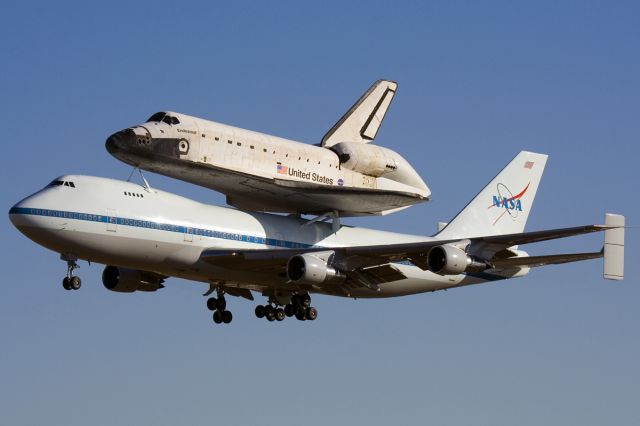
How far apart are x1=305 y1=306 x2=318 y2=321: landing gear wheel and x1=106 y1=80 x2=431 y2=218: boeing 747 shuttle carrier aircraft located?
4.77 metres

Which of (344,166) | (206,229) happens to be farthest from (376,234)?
(206,229)

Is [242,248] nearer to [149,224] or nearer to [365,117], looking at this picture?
[149,224]

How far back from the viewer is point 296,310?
66250 millimetres

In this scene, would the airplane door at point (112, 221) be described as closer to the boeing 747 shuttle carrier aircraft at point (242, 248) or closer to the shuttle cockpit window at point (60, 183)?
the boeing 747 shuttle carrier aircraft at point (242, 248)

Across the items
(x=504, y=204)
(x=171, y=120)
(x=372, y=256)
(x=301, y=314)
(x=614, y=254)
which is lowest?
(x=301, y=314)

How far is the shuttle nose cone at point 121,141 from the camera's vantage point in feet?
190

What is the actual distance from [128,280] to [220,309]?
4.96 m

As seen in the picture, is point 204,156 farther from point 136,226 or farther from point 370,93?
point 370,93

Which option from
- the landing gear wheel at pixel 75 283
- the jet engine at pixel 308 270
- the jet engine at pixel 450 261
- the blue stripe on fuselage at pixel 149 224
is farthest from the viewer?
the jet engine at pixel 308 270

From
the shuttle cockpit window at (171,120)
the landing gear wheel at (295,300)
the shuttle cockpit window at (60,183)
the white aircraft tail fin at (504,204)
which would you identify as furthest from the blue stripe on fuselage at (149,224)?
the white aircraft tail fin at (504,204)

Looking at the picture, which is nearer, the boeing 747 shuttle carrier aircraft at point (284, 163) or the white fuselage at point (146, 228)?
the white fuselage at point (146, 228)

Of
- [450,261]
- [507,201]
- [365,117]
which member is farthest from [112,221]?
[507,201]

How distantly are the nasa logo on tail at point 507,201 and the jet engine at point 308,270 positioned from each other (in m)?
16.8

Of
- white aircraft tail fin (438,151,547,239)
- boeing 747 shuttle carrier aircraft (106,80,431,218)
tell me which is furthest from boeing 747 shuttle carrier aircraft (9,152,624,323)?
white aircraft tail fin (438,151,547,239)
